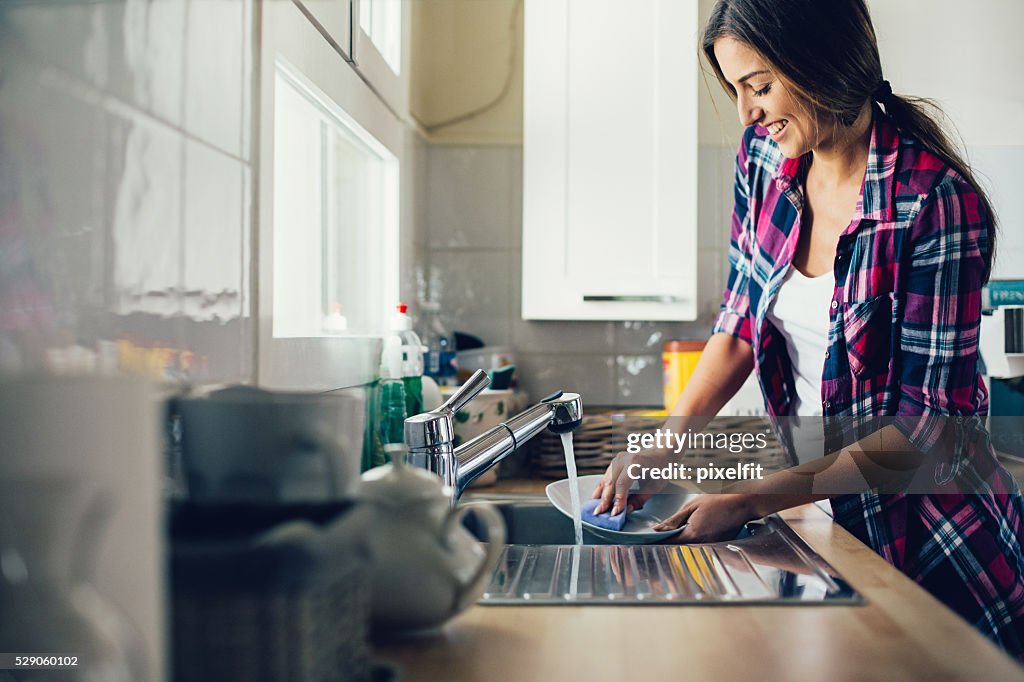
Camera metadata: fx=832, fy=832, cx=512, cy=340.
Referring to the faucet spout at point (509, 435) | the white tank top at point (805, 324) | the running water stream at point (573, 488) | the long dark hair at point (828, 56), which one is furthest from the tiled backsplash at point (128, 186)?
the white tank top at point (805, 324)

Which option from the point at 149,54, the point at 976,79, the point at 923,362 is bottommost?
the point at 923,362

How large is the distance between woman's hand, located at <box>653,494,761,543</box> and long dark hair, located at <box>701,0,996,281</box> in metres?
0.49

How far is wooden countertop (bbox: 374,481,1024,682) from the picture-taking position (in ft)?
1.87

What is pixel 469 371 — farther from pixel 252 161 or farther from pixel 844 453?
pixel 252 161

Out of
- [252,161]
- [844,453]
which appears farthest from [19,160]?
[844,453]

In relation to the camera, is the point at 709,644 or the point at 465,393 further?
the point at 465,393

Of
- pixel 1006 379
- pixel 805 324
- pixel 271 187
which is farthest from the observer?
pixel 1006 379

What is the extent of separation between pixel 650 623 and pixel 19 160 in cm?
56

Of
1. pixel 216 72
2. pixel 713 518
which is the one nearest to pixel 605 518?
pixel 713 518

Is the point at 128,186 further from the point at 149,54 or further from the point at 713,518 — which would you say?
the point at 713,518

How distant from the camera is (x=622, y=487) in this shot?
3.84ft

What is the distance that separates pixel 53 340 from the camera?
1.66 ft

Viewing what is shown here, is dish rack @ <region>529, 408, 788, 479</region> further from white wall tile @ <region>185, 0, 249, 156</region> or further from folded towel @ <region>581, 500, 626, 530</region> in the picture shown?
white wall tile @ <region>185, 0, 249, 156</region>

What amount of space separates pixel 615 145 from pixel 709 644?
1.40 m
